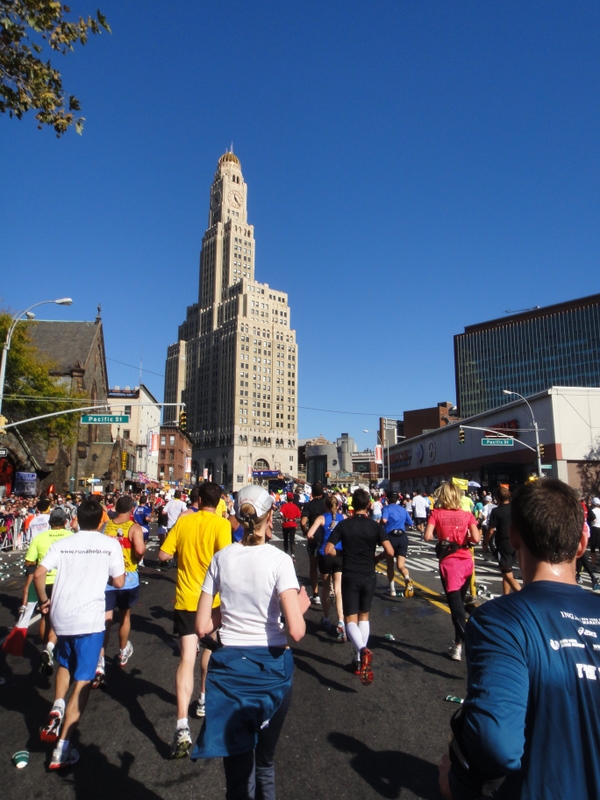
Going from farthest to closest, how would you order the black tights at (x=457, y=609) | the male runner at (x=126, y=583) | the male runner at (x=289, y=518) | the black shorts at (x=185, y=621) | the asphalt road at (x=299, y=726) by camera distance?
the male runner at (x=289, y=518), the black tights at (x=457, y=609), the male runner at (x=126, y=583), the black shorts at (x=185, y=621), the asphalt road at (x=299, y=726)

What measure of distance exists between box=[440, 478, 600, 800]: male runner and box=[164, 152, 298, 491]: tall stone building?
133318 millimetres

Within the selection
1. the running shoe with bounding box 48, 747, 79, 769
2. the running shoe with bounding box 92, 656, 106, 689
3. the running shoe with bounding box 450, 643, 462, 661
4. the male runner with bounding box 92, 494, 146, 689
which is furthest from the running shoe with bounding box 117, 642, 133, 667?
the running shoe with bounding box 450, 643, 462, 661

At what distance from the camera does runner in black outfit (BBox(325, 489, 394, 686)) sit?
21.2 ft

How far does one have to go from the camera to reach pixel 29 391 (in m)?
37.5

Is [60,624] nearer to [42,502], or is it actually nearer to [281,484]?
[42,502]

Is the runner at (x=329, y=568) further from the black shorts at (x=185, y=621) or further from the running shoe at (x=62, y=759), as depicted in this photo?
the running shoe at (x=62, y=759)

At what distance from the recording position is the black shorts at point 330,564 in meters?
8.41

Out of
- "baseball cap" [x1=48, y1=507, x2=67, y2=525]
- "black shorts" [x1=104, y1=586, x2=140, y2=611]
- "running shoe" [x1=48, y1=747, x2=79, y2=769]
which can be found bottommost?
"running shoe" [x1=48, y1=747, x2=79, y2=769]

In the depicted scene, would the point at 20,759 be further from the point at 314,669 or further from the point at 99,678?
the point at 314,669

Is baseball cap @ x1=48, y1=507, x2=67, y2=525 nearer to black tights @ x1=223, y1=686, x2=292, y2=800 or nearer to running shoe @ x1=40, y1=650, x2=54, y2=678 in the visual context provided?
running shoe @ x1=40, y1=650, x2=54, y2=678

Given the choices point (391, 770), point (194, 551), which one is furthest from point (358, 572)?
point (391, 770)

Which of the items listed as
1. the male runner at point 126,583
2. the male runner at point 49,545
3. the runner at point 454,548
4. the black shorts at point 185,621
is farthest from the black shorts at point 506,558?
the male runner at point 49,545

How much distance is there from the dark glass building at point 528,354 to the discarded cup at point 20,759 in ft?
434

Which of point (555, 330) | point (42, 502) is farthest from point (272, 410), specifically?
point (42, 502)
